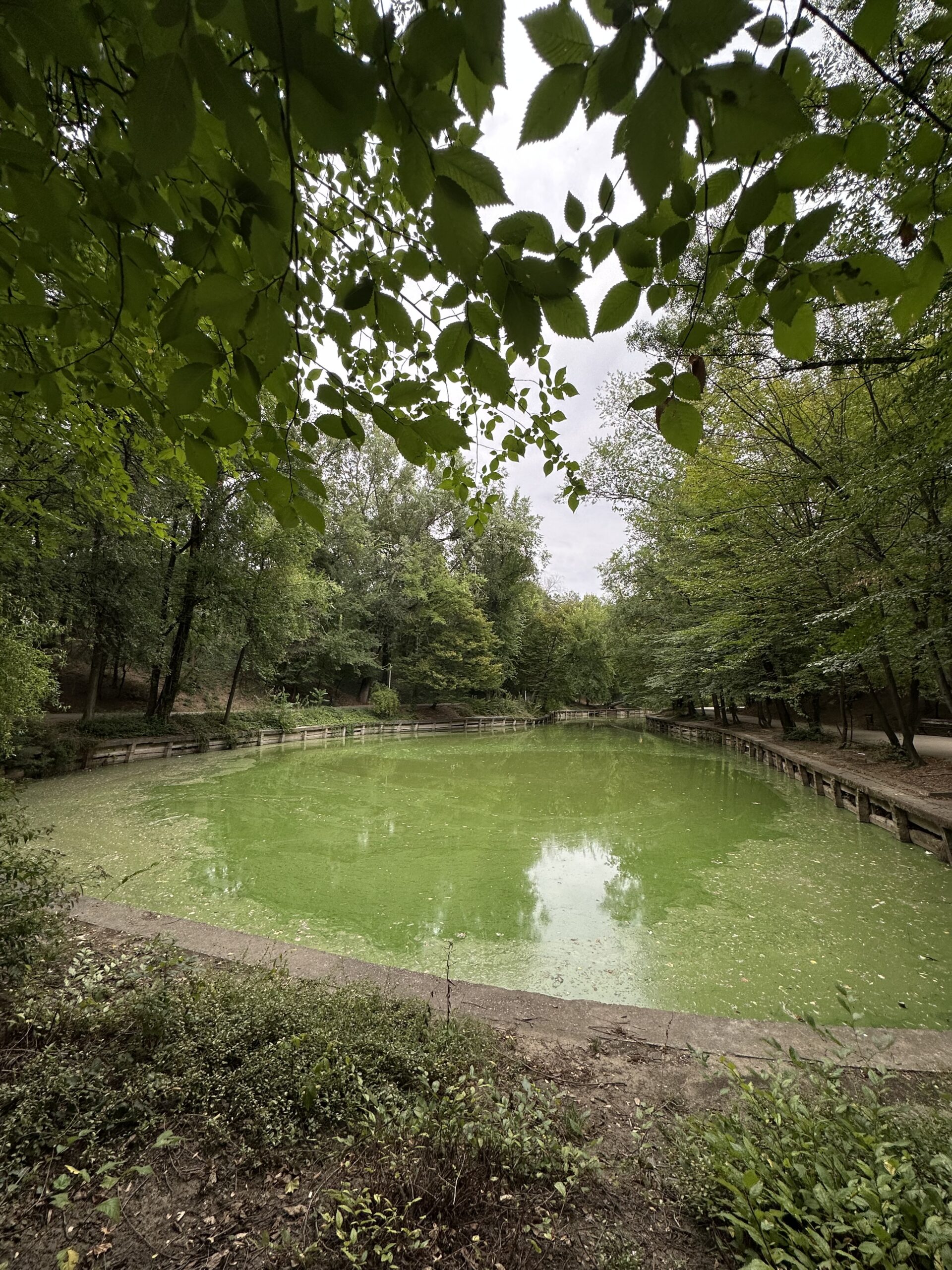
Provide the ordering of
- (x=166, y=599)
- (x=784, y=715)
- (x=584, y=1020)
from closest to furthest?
(x=584, y=1020) < (x=166, y=599) < (x=784, y=715)

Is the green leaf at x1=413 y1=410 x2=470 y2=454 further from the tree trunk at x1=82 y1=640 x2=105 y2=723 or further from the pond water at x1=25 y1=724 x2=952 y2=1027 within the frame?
the tree trunk at x1=82 y1=640 x2=105 y2=723

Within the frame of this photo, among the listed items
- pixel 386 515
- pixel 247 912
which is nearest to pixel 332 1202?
pixel 247 912

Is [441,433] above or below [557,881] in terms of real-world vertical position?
above

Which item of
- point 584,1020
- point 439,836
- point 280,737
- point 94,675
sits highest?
point 94,675

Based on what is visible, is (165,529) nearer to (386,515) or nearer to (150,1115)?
(150,1115)

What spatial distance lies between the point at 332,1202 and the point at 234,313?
245 centimetres

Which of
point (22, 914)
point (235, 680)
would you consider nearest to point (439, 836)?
point (22, 914)

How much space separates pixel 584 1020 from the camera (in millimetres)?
3031

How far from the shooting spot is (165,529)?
181 inches

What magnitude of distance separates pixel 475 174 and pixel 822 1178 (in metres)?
2.42

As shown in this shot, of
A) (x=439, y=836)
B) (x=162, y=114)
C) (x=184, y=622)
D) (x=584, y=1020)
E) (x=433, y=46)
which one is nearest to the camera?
(x=162, y=114)

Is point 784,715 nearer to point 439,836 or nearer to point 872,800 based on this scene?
point 872,800

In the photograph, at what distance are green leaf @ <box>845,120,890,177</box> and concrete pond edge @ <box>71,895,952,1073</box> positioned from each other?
301 centimetres

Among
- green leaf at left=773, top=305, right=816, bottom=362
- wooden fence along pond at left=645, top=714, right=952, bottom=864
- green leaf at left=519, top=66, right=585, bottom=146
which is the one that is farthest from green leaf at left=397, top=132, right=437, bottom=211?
wooden fence along pond at left=645, top=714, right=952, bottom=864
